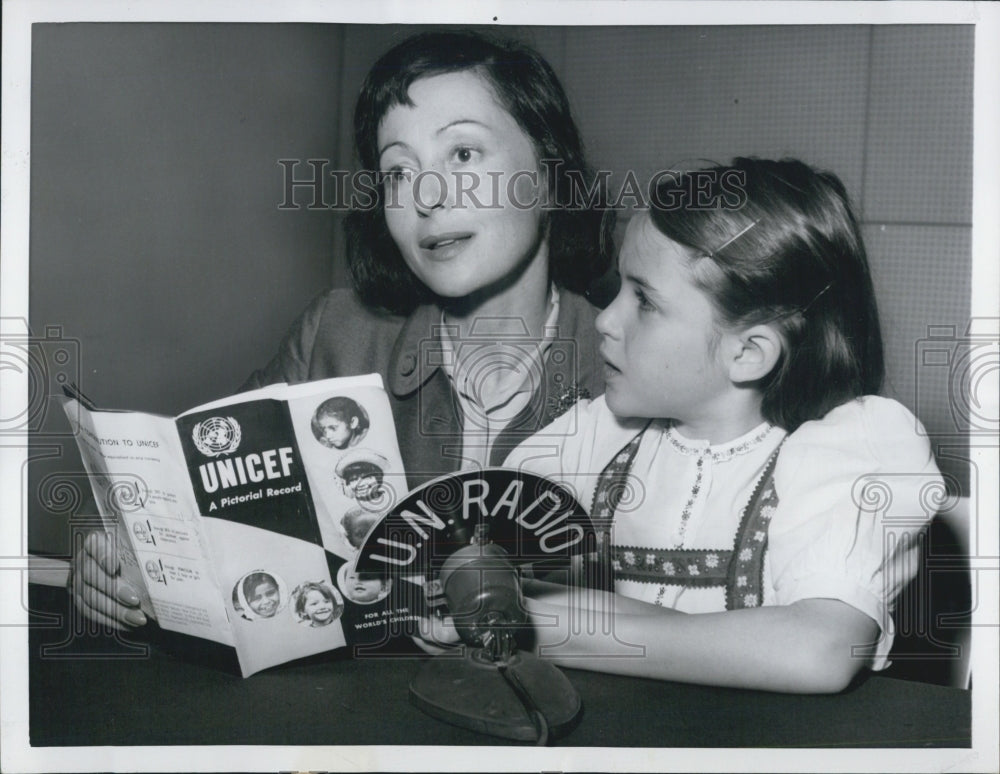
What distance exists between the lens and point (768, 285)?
1.26 meters

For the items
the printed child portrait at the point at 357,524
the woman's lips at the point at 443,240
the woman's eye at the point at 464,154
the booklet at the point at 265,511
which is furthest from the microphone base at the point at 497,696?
the woman's eye at the point at 464,154

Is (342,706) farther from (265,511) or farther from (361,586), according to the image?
(265,511)

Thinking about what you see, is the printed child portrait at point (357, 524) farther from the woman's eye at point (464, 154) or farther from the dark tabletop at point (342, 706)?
the woman's eye at point (464, 154)

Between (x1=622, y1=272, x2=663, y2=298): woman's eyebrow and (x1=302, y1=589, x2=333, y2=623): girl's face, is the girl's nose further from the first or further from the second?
(x1=302, y1=589, x2=333, y2=623): girl's face

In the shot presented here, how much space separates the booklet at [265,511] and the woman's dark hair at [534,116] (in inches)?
12.7

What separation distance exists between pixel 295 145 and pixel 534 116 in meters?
0.34

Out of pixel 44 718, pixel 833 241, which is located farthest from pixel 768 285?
pixel 44 718

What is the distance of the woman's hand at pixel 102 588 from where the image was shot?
135 cm

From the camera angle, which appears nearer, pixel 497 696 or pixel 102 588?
pixel 497 696

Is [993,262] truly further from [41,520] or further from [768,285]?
[41,520]

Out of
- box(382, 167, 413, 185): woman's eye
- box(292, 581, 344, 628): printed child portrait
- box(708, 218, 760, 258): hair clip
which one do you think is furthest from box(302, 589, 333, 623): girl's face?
box(708, 218, 760, 258): hair clip

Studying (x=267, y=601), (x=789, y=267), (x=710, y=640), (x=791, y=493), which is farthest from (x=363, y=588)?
(x=789, y=267)

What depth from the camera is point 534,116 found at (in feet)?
4.24

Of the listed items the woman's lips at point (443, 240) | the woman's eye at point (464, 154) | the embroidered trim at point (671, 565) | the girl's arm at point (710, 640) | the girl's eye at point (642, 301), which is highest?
the woman's eye at point (464, 154)
